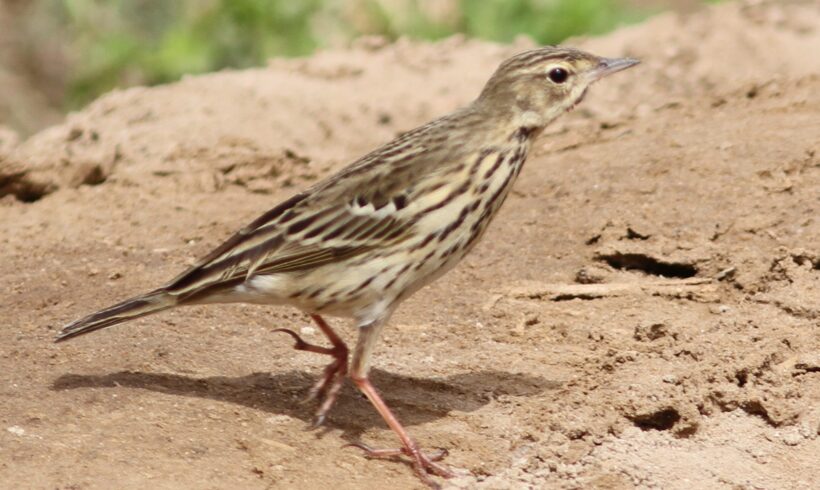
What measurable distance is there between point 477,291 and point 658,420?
154cm

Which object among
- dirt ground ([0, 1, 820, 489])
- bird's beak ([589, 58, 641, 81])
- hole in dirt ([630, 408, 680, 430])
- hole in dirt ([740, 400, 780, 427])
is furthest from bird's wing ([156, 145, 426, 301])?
hole in dirt ([740, 400, 780, 427])

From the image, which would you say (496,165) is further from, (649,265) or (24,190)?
(24,190)

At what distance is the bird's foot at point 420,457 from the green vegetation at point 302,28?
6.46 m

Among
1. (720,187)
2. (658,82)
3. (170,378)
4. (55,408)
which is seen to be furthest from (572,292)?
(658,82)

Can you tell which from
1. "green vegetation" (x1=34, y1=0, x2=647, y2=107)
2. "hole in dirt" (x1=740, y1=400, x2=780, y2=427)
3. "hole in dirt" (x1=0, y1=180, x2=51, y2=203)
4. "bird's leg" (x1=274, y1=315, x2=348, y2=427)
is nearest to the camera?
"hole in dirt" (x1=740, y1=400, x2=780, y2=427)

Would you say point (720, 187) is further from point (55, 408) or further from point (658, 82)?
point (55, 408)

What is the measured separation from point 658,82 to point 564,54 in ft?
13.2

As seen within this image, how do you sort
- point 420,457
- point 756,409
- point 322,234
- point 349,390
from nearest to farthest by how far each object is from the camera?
point 420,457
point 322,234
point 756,409
point 349,390

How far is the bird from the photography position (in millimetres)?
5840

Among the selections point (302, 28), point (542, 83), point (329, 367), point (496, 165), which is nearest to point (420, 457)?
point (329, 367)

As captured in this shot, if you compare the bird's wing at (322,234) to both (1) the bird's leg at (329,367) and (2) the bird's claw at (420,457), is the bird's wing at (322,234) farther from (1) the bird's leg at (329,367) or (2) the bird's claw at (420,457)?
(2) the bird's claw at (420,457)

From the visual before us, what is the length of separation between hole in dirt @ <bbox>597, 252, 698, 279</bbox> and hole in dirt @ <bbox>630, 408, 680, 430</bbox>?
1406 mm

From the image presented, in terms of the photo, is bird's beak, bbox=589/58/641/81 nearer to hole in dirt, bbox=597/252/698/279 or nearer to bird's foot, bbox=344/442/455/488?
hole in dirt, bbox=597/252/698/279

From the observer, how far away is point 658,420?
6066 millimetres
